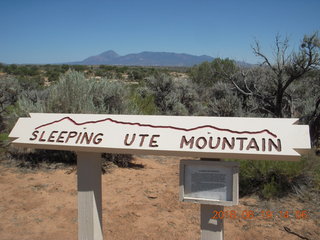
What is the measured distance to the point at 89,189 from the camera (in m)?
2.53

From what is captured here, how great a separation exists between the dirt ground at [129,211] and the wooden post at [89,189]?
93 cm

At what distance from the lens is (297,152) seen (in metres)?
1.88

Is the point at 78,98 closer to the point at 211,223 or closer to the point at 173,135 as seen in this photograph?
the point at 173,135

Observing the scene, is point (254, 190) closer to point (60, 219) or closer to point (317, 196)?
point (317, 196)

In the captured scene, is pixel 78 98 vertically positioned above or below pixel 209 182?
above

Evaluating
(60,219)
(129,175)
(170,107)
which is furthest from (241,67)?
(60,219)

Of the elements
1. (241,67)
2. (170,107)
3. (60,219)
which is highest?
(241,67)

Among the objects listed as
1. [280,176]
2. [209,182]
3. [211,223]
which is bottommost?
[280,176]

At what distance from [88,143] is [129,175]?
3.21 m

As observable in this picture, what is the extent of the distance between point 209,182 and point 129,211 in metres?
2.14

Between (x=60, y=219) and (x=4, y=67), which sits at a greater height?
(x=4, y=67)
